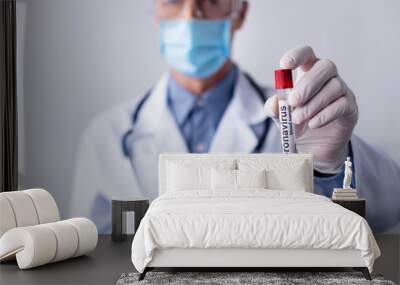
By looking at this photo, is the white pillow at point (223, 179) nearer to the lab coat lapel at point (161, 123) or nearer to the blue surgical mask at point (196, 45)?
the lab coat lapel at point (161, 123)

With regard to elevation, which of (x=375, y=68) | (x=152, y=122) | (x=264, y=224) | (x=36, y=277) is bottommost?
(x=36, y=277)

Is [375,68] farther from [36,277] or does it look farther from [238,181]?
[36,277]

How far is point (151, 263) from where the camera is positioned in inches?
179

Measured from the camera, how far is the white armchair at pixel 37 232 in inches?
194

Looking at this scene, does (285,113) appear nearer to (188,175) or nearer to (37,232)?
(188,175)

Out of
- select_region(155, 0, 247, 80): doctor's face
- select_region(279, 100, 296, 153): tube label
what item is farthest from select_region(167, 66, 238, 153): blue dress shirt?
select_region(279, 100, 296, 153): tube label

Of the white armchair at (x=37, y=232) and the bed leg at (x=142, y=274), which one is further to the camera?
the white armchair at (x=37, y=232)

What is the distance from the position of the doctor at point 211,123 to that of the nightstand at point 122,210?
489mm

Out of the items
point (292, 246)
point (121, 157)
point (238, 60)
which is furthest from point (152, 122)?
point (292, 246)

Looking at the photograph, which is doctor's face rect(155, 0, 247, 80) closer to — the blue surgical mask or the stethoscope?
the blue surgical mask

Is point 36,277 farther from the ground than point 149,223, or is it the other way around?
point 149,223

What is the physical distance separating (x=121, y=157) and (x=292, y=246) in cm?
267

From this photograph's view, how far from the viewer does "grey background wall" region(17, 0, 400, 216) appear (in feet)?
21.9

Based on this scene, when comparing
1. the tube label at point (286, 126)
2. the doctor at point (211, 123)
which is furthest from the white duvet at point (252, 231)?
the doctor at point (211, 123)
